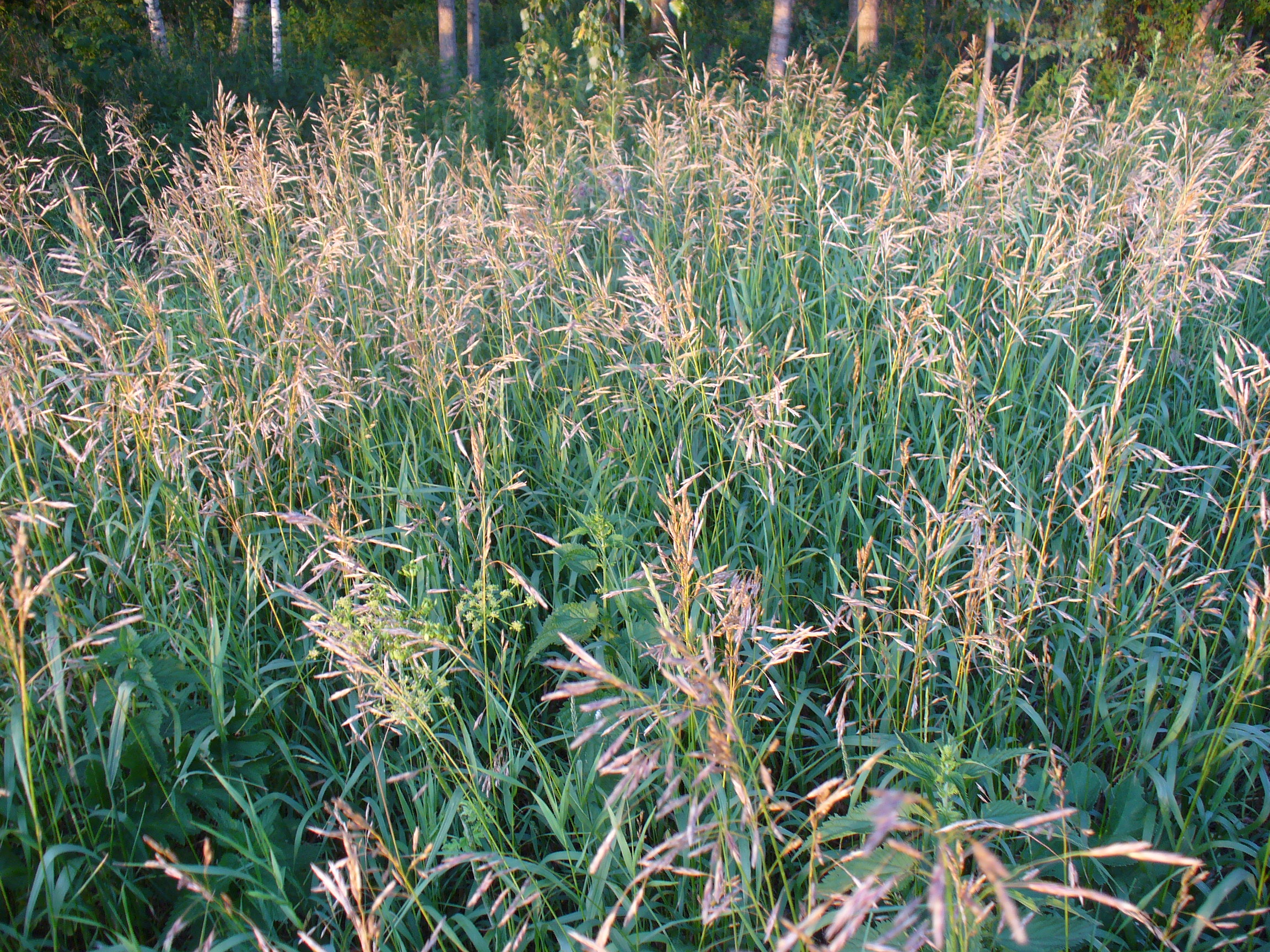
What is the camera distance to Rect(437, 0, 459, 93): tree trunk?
10.8 metres

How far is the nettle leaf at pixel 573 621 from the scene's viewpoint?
183cm

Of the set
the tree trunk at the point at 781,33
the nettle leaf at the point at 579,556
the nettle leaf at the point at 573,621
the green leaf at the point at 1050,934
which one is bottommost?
the green leaf at the point at 1050,934

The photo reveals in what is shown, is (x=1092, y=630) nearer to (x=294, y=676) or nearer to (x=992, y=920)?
(x=992, y=920)

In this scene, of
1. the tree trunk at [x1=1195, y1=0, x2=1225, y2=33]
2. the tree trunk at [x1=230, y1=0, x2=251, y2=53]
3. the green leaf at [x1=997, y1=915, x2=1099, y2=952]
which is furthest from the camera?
the tree trunk at [x1=230, y1=0, x2=251, y2=53]

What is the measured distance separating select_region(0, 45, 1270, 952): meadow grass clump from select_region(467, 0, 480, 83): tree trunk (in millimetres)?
9922

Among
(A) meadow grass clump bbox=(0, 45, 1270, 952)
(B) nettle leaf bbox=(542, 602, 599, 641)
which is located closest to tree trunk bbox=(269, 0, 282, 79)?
(A) meadow grass clump bbox=(0, 45, 1270, 952)

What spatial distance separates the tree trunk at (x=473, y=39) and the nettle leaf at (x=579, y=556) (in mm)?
11903

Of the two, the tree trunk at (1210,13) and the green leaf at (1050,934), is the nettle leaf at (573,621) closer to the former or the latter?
the green leaf at (1050,934)

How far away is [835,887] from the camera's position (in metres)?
1.26

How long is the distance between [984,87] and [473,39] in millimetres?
10760

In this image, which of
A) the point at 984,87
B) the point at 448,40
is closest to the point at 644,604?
the point at 984,87

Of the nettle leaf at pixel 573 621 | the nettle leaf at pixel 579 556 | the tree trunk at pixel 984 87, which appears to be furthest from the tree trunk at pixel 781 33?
the nettle leaf at pixel 573 621

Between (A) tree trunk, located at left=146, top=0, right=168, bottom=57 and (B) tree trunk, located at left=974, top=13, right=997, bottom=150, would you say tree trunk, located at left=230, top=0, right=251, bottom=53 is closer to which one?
(A) tree trunk, located at left=146, top=0, right=168, bottom=57

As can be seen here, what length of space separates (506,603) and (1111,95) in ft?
34.7
